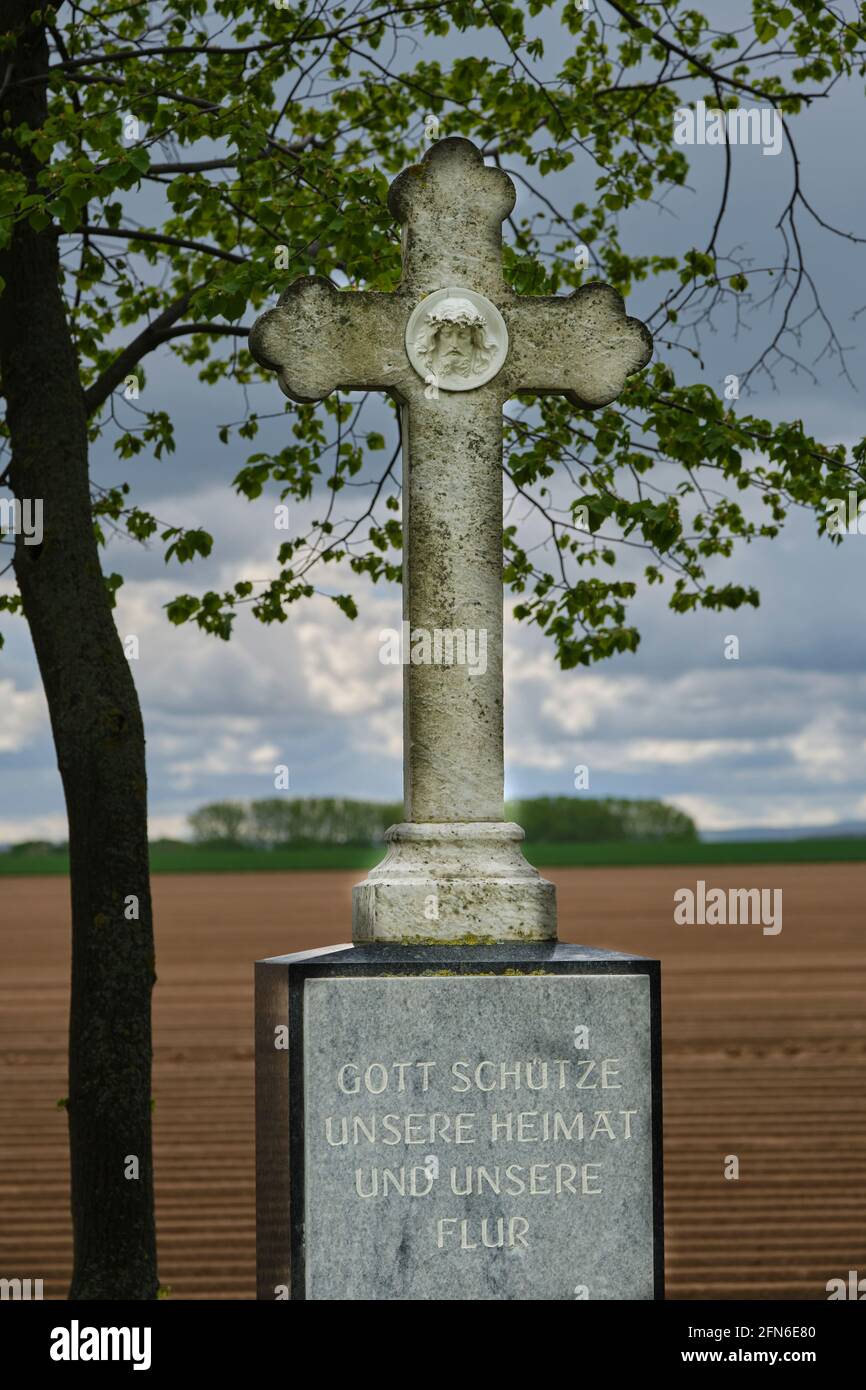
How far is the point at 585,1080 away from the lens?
5.60 meters

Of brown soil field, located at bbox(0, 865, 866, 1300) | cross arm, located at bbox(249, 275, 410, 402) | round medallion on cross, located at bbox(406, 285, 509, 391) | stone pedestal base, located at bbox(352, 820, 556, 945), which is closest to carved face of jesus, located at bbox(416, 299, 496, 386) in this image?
round medallion on cross, located at bbox(406, 285, 509, 391)

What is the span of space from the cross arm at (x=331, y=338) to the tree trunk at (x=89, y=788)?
10.1 ft

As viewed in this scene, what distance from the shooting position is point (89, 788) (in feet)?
29.4

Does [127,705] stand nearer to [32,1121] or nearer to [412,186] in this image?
[412,186]

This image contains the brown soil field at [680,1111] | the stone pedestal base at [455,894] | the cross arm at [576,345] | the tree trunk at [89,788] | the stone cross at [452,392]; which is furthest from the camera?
the brown soil field at [680,1111]

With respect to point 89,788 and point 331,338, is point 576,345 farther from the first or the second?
point 89,788

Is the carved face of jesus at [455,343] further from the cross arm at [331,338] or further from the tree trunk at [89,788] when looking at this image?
the tree trunk at [89,788]

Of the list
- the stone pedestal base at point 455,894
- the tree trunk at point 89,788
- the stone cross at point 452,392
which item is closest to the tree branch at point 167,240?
the tree trunk at point 89,788

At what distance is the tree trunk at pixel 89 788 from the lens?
29.1 ft

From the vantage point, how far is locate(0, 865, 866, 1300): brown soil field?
1025 cm

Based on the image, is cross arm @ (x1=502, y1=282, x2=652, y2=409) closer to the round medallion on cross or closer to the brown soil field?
the round medallion on cross

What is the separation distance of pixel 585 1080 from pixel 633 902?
1499 inches

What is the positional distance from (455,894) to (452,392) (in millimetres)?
1881

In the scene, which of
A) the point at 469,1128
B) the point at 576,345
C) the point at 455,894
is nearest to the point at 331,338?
the point at 576,345
